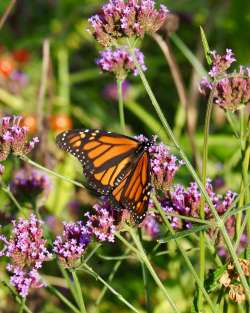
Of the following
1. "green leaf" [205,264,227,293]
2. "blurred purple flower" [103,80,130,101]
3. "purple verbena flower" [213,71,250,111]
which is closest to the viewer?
"green leaf" [205,264,227,293]

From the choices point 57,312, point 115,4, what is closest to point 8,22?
point 57,312

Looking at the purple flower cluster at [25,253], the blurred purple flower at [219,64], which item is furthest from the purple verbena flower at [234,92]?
the purple flower cluster at [25,253]

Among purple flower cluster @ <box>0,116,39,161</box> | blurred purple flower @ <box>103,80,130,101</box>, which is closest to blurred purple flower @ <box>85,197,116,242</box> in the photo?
purple flower cluster @ <box>0,116,39,161</box>

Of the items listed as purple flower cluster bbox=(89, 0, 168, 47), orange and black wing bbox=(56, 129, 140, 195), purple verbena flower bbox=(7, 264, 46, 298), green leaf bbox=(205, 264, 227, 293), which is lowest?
purple verbena flower bbox=(7, 264, 46, 298)

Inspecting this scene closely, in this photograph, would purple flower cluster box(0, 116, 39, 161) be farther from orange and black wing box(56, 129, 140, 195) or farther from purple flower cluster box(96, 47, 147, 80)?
purple flower cluster box(96, 47, 147, 80)

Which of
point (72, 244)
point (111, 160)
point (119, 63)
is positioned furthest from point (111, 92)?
point (72, 244)

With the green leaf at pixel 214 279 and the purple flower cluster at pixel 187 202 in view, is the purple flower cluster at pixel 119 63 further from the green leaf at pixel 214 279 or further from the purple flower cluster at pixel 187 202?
the green leaf at pixel 214 279

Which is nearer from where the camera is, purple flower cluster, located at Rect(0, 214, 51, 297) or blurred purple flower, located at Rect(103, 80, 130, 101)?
purple flower cluster, located at Rect(0, 214, 51, 297)
